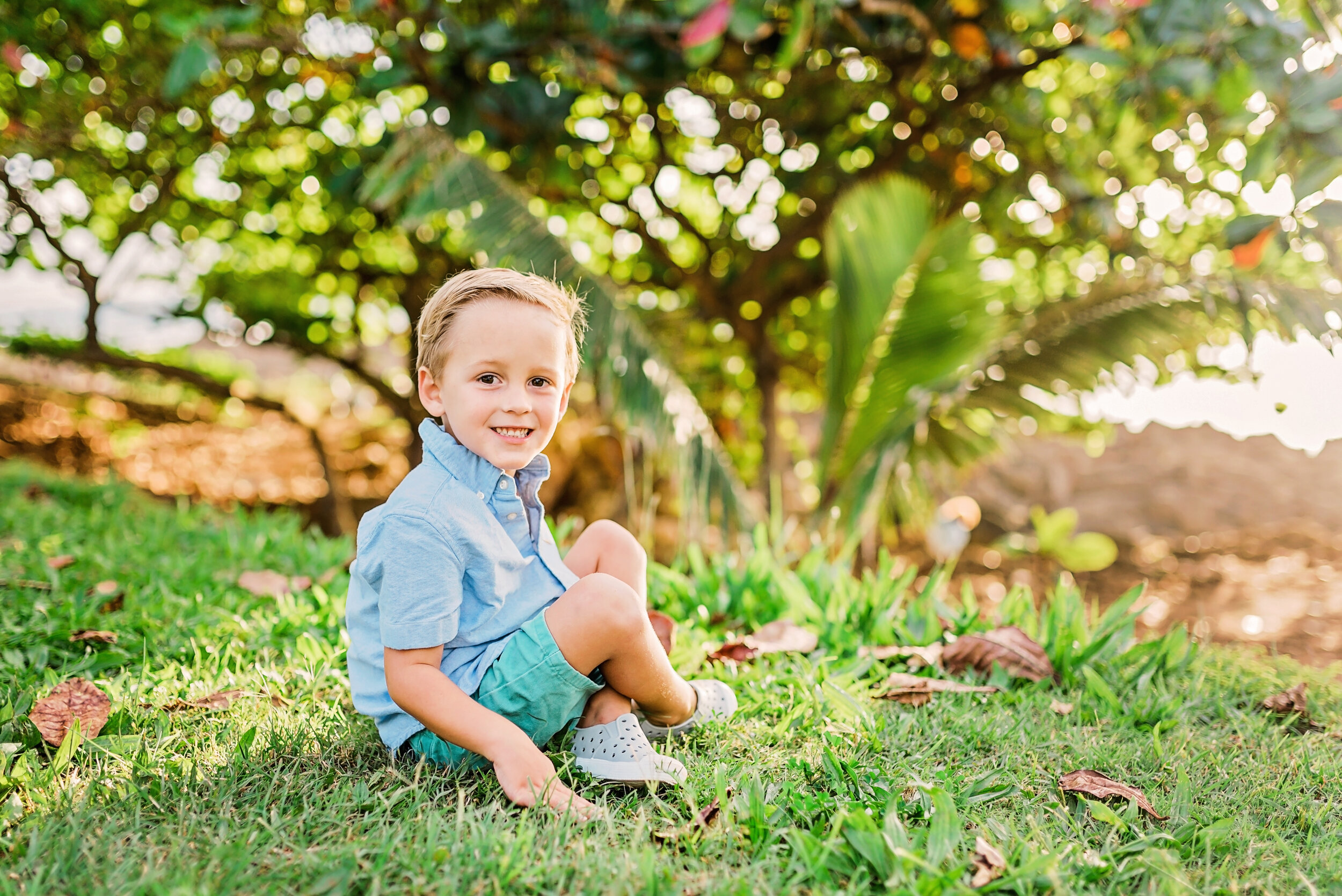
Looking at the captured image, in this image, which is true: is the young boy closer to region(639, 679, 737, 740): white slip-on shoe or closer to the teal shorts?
the teal shorts

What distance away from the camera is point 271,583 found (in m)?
2.74

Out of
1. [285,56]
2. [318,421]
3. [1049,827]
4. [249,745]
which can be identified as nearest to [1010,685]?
[1049,827]

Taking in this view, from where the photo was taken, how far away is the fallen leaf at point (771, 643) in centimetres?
231

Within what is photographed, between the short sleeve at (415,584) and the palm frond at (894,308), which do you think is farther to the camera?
the palm frond at (894,308)

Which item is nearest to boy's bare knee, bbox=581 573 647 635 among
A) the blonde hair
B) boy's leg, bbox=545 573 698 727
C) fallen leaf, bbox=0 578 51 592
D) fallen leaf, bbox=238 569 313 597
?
boy's leg, bbox=545 573 698 727

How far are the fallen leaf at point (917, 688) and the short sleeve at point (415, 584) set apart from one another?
3.68 feet

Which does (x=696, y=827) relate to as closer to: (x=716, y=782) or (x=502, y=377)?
(x=716, y=782)

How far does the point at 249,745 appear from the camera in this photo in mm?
1611

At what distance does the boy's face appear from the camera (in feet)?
5.09

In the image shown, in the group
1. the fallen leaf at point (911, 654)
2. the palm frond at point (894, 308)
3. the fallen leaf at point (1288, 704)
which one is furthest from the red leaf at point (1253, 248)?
the fallen leaf at point (911, 654)

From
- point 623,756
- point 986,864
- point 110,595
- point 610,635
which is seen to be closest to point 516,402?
point 610,635

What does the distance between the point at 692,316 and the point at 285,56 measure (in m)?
2.51

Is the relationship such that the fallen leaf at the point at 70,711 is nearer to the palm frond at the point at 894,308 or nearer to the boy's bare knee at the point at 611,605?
the boy's bare knee at the point at 611,605

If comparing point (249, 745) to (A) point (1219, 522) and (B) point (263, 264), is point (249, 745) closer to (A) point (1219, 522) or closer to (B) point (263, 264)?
(B) point (263, 264)
